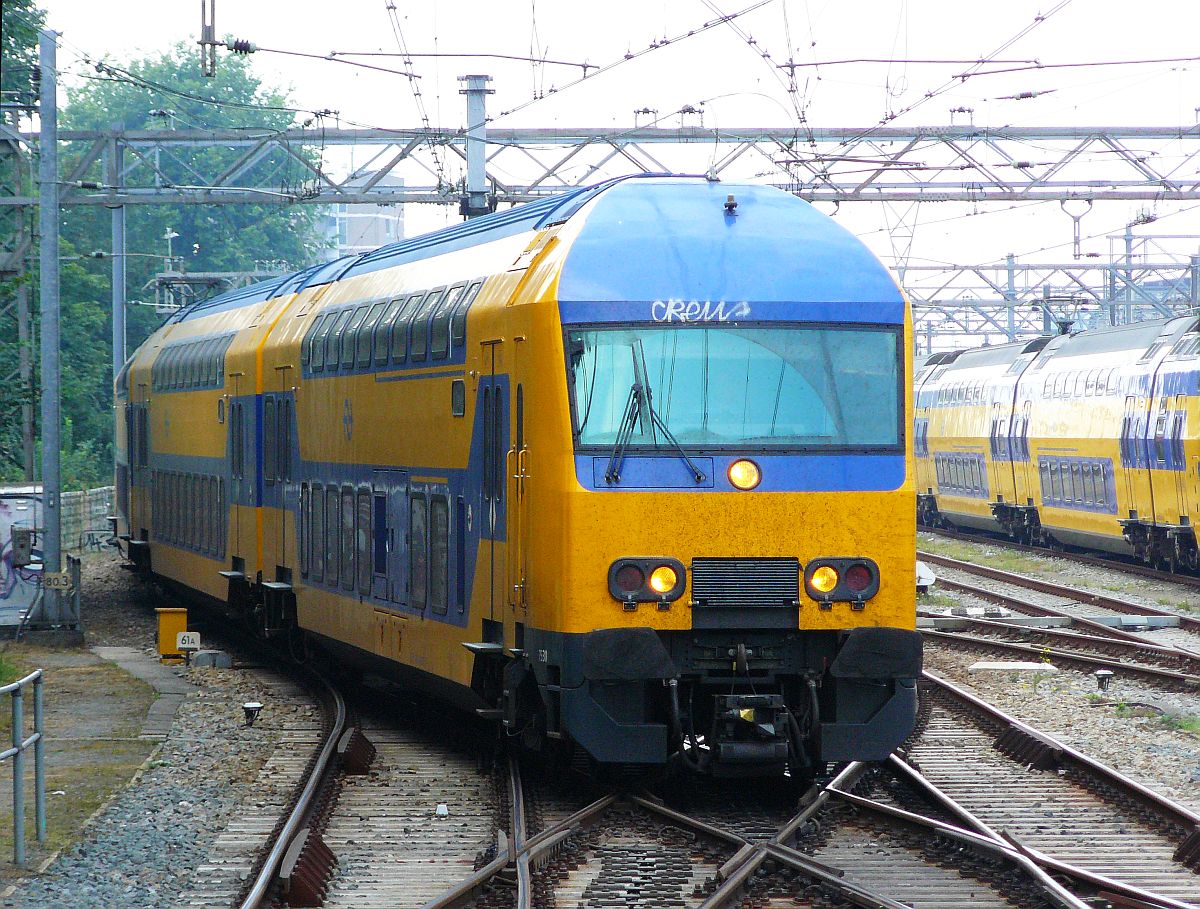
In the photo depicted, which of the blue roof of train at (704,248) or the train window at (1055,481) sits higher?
the blue roof of train at (704,248)

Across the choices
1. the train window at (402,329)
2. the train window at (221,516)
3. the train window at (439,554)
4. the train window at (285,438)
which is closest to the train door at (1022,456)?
the train window at (221,516)

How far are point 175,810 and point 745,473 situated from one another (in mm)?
3930

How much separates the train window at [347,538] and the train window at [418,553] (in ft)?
5.23

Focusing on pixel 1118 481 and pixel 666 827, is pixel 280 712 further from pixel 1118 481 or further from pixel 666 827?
pixel 1118 481

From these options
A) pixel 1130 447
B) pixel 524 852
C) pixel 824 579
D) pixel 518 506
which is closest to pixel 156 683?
pixel 518 506

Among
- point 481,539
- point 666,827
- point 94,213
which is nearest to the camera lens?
point 666,827

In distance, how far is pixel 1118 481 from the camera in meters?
31.5

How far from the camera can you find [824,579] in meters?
10.4

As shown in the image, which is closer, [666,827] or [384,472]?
[666,827]

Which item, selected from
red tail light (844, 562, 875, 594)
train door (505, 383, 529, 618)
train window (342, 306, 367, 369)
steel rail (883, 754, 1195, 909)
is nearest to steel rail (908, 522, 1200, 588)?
train window (342, 306, 367, 369)

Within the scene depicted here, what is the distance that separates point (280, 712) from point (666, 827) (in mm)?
6497

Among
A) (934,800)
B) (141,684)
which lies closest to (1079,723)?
(934,800)

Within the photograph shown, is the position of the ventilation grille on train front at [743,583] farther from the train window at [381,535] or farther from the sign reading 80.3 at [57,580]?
the sign reading 80.3 at [57,580]

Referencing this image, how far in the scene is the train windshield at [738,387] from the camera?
1034 centimetres
